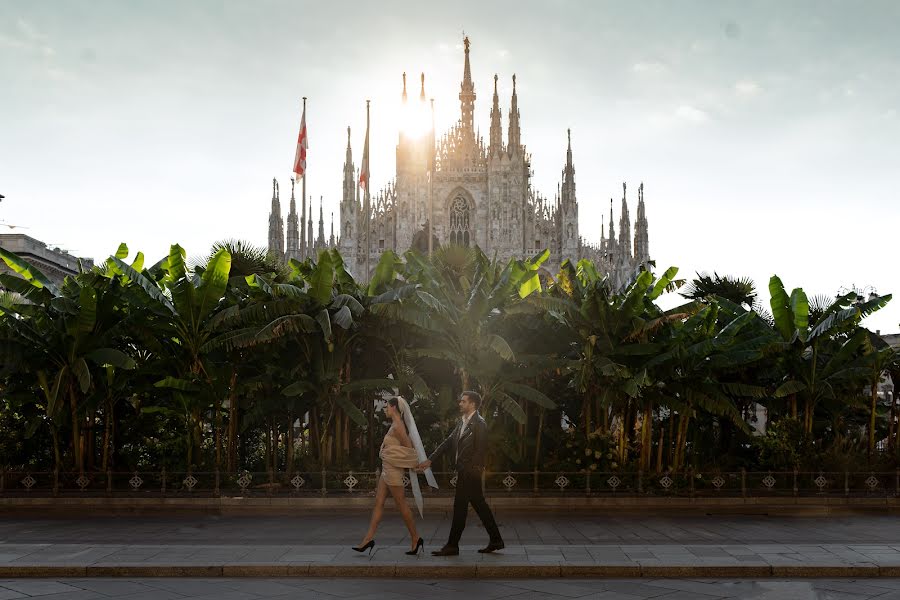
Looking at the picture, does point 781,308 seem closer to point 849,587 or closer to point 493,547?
point 849,587

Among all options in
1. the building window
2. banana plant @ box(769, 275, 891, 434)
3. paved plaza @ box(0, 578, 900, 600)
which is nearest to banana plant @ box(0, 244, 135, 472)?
paved plaza @ box(0, 578, 900, 600)

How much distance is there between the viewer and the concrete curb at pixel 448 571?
30.7 feet

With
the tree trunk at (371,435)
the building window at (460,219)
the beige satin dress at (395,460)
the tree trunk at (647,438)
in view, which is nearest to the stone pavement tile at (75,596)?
the beige satin dress at (395,460)

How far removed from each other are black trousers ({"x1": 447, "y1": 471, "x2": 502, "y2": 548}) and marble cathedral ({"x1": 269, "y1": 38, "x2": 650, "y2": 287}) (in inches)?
2098

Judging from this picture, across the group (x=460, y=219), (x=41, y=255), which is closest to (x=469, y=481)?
(x=41, y=255)

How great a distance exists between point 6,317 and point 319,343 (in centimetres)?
587

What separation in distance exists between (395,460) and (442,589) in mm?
1820

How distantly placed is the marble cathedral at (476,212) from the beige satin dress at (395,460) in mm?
53090

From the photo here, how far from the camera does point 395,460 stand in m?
10.0

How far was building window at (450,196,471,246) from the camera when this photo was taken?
218 feet

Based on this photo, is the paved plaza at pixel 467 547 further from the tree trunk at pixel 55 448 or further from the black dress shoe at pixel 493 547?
the tree trunk at pixel 55 448

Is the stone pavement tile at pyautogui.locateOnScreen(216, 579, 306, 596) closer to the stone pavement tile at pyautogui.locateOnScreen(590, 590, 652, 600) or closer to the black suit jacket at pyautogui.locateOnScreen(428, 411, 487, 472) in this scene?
the black suit jacket at pyautogui.locateOnScreen(428, 411, 487, 472)

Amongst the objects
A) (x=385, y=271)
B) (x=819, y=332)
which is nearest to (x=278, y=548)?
(x=385, y=271)

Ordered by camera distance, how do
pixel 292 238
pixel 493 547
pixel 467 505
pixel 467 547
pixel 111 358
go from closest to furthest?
1. pixel 467 505
2. pixel 493 547
3. pixel 467 547
4. pixel 111 358
5. pixel 292 238
